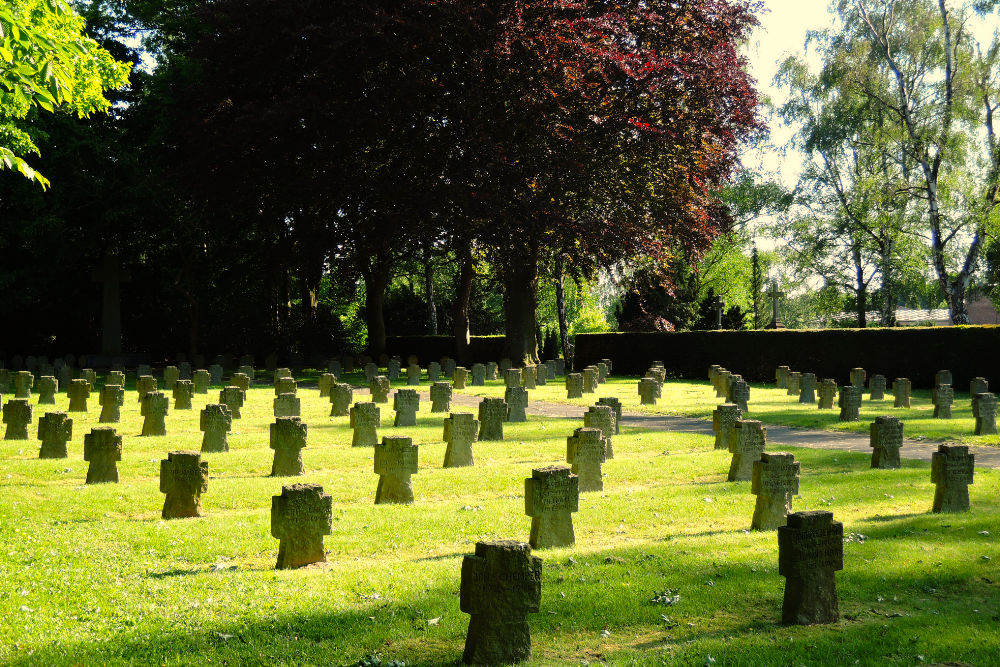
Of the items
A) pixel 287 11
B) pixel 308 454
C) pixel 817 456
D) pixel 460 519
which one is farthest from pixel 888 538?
pixel 287 11

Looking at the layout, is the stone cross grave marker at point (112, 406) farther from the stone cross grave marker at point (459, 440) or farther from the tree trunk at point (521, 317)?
the tree trunk at point (521, 317)

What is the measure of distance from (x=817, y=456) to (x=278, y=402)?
963 centimetres

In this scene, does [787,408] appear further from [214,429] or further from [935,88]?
[935,88]

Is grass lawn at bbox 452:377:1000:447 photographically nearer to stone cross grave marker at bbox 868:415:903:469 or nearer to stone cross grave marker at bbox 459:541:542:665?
stone cross grave marker at bbox 868:415:903:469

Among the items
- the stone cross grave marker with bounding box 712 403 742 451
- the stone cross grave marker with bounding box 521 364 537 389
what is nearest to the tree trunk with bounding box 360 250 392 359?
the stone cross grave marker with bounding box 521 364 537 389

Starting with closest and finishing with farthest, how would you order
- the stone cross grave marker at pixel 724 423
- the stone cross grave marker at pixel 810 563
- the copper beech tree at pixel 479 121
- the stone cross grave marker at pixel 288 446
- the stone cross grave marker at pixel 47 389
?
the stone cross grave marker at pixel 810 563 < the stone cross grave marker at pixel 288 446 < the stone cross grave marker at pixel 724 423 < the stone cross grave marker at pixel 47 389 < the copper beech tree at pixel 479 121

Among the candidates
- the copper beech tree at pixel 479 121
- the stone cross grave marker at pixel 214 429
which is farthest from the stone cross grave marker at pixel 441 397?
the copper beech tree at pixel 479 121

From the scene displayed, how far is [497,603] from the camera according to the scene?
4.93 meters

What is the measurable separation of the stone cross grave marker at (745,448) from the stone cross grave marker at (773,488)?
2.47m

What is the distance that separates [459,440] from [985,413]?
9.48m

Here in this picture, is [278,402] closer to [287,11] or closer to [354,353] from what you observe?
[287,11]

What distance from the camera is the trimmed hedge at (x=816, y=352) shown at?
2641cm

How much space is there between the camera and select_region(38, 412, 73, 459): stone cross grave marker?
12109mm

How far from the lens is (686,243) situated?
29.5 metres
